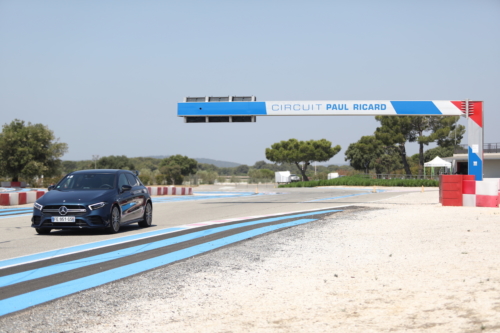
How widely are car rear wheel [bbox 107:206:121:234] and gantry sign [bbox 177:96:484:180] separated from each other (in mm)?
13543

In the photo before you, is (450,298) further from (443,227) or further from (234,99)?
(234,99)

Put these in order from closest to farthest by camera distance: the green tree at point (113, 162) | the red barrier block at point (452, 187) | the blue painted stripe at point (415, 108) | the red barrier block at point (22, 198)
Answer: the red barrier block at point (452, 187) < the blue painted stripe at point (415, 108) < the red barrier block at point (22, 198) < the green tree at point (113, 162)

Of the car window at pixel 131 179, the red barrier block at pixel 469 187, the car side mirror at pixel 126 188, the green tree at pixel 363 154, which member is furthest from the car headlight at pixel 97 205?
the green tree at pixel 363 154

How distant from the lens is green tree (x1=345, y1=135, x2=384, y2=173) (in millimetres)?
88000

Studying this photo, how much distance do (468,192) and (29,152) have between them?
4869 centimetres

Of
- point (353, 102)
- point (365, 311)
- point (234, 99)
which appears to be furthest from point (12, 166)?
point (365, 311)

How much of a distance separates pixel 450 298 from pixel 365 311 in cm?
103

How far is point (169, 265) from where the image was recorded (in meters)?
8.46

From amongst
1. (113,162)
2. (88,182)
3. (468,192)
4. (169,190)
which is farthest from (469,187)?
(113,162)

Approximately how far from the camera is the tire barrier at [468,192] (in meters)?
20.2

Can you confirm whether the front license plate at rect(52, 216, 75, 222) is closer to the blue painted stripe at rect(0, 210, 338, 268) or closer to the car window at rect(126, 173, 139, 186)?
the blue painted stripe at rect(0, 210, 338, 268)

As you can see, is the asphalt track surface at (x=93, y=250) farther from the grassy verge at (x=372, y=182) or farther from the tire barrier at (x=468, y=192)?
the grassy verge at (x=372, y=182)

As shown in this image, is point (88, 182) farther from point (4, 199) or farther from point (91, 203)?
point (4, 199)

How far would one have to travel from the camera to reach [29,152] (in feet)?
190
